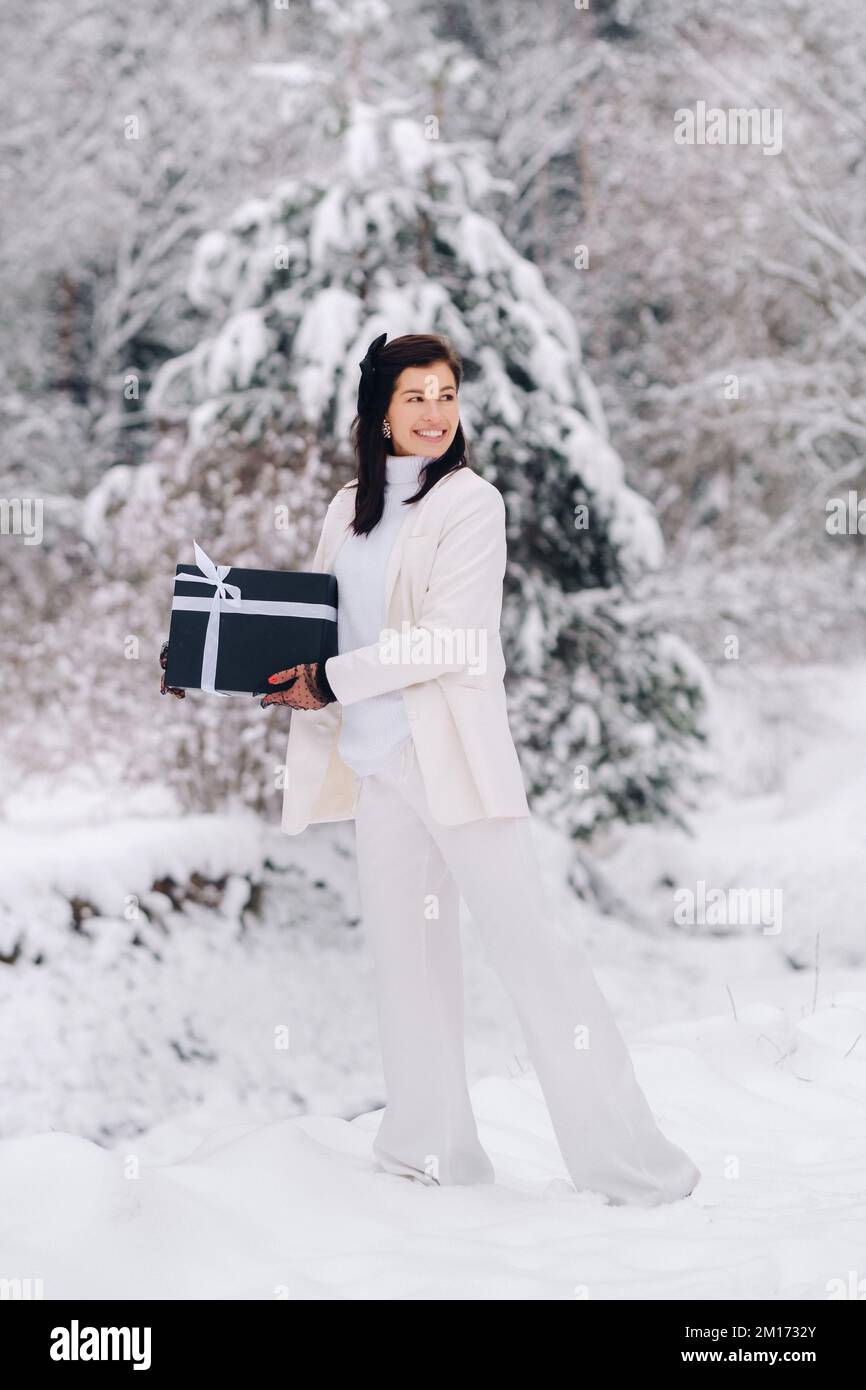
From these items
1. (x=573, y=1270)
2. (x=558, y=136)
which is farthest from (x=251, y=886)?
(x=558, y=136)

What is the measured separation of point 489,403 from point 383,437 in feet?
16.2

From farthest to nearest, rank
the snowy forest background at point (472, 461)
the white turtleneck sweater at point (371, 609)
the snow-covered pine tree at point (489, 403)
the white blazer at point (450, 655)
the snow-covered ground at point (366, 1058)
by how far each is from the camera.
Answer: the snow-covered pine tree at point (489, 403)
the snowy forest background at point (472, 461)
the white turtleneck sweater at point (371, 609)
the white blazer at point (450, 655)
the snow-covered ground at point (366, 1058)

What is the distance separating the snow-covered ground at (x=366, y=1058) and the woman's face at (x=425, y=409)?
1.29m

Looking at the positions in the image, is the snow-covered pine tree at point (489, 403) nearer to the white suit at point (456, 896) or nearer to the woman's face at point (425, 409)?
the woman's face at point (425, 409)

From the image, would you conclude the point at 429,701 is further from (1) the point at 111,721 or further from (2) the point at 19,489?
(2) the point at 19,489

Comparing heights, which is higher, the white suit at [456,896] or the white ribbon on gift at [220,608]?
the white ribbon on gift at [220,608]

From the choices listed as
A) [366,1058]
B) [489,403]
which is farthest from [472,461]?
[366,1058]

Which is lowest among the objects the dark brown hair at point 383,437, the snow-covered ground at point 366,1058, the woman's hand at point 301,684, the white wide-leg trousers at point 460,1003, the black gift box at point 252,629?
the snow-covered ground at point 366,1058

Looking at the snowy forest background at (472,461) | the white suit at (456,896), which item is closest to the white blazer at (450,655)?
the white suit at (456,896)

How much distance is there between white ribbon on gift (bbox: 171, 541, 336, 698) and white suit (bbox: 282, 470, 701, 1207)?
0.12m

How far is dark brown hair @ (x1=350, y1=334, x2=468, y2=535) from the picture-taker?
Result: 2.59 metres

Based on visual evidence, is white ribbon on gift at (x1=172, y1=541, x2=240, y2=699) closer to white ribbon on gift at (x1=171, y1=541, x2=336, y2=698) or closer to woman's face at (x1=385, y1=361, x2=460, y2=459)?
white ribbon on gift at (x1=171, y1=541, x2=336, y2=698)

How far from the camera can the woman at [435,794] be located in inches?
97.9
